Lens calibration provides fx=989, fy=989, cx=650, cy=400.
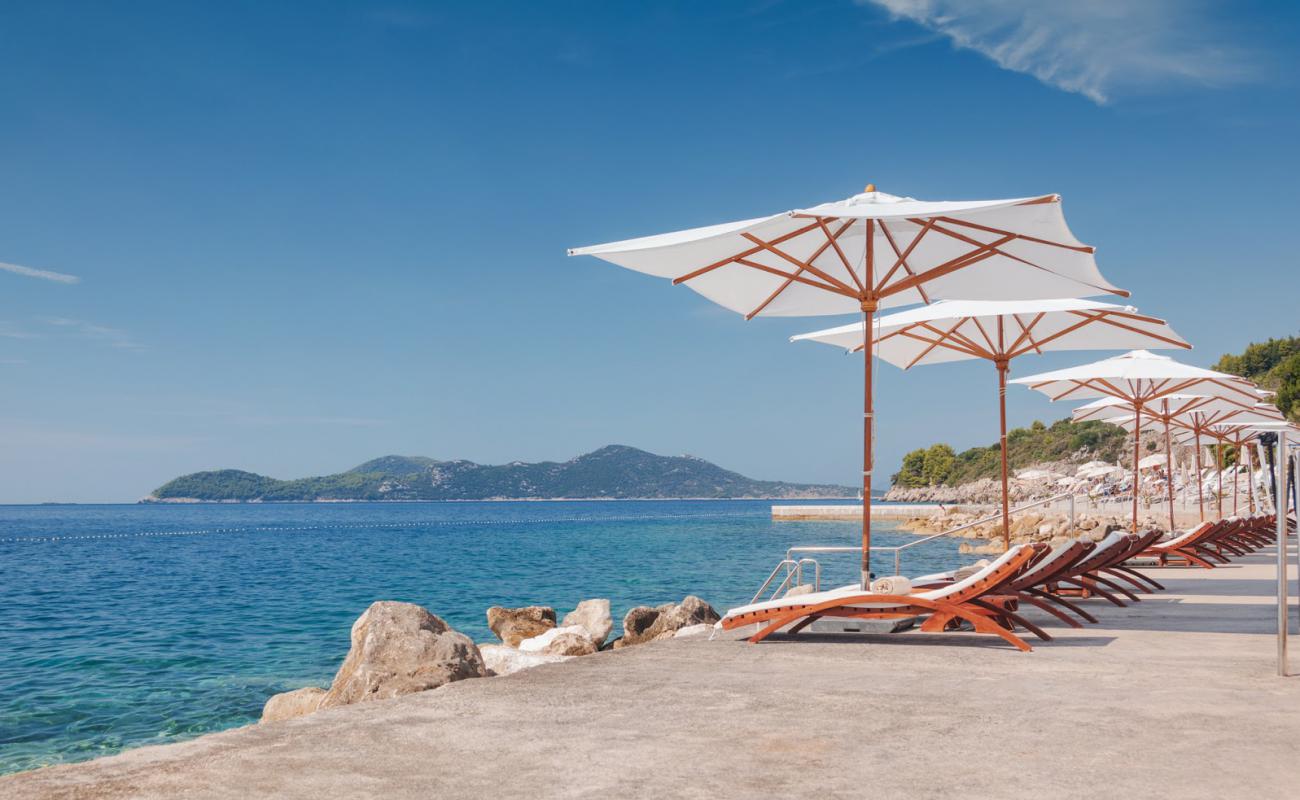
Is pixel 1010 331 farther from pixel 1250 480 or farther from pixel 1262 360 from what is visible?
pixel 1262 360

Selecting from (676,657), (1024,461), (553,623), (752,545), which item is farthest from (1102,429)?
(676,657)

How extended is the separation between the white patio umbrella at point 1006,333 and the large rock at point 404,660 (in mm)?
5255

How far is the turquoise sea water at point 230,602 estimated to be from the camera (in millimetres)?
11172

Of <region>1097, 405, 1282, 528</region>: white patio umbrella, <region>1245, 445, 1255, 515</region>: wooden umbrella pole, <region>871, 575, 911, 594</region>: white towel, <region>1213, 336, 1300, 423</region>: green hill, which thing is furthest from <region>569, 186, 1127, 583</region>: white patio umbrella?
<region>1213, 336, 1300, 423</region>: green hill

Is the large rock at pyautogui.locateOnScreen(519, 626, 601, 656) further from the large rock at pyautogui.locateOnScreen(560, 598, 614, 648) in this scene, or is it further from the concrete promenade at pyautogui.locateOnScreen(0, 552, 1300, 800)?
the concrete promenade at pyautogui.locateOnScreen(0, 552, 1300, 800)

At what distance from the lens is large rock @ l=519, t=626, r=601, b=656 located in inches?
439

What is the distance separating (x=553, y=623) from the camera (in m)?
14.7

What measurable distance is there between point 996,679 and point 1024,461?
119m

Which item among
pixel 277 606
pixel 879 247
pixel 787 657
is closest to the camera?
pixel 787 657

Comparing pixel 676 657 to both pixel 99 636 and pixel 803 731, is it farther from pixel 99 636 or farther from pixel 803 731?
pixel 99 636

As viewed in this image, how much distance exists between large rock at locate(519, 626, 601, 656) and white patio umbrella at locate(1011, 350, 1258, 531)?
656 centimetres

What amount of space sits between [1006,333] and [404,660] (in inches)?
306

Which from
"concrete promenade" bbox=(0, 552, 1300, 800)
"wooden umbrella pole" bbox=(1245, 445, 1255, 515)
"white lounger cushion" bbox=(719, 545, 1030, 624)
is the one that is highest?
"wooden umbrella pole" bbox=(1245, 445, 1255, 515)

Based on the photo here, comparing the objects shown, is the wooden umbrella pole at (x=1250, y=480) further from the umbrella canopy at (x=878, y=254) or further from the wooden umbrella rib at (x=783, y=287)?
the wooden umbrella rib at (x=783, y=287)
